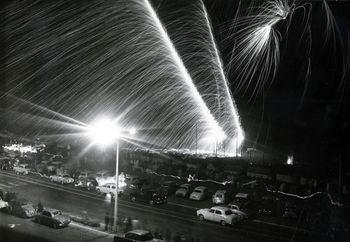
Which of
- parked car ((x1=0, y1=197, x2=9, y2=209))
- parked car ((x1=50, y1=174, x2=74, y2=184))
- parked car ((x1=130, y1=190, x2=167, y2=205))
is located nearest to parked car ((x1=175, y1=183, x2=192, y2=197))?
parked car ((x1=130, y1=190, x2=167, y2=205))

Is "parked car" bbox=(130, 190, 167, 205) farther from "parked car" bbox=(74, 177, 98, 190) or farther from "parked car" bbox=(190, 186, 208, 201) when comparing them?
"parked car" bbox=(74, 177, 98, 190)

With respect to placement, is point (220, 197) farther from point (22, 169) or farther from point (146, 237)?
point (22, 169)

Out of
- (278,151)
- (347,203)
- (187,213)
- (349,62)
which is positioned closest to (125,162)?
(187,213)

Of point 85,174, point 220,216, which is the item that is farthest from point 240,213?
point 85,174

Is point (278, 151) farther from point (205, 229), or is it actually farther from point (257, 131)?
point (205, 229)

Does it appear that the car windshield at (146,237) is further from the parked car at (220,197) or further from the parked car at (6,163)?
the parked car at (6,163)

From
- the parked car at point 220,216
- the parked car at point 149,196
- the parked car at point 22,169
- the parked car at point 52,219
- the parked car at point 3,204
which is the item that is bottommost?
the parked car at point 52,219

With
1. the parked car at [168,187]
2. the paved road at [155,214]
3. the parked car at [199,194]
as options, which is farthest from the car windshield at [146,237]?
the parked car at [168,187]
